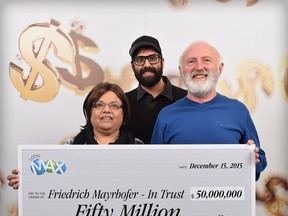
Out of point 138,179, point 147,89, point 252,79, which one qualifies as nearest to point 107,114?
point 147,89

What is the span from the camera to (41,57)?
1646mm

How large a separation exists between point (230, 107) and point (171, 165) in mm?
431

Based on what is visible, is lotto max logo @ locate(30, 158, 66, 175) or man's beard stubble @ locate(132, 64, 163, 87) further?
man's beard stubble @ locate(132, 64, 163, 87)

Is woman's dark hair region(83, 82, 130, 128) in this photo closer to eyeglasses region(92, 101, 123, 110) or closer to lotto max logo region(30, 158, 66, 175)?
eyeglasses region(92, 101, 123, 110)

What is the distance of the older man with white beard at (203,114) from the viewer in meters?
1.64

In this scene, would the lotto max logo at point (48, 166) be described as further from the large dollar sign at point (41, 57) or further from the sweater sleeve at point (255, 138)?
the sweater sleeve at point (255, 138)

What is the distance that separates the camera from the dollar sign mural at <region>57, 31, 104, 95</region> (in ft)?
5.39

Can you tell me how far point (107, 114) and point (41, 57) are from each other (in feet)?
1.45

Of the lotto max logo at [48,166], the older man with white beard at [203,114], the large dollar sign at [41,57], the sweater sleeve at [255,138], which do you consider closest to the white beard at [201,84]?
the older man with white beard at [203,114]

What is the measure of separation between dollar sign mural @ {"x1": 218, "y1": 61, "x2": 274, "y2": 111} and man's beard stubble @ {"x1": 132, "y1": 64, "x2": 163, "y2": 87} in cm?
41

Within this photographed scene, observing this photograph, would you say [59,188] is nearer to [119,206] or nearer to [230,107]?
[119,206]

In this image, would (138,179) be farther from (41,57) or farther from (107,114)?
(41,57)

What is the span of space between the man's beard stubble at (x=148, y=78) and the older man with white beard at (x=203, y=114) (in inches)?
4.4

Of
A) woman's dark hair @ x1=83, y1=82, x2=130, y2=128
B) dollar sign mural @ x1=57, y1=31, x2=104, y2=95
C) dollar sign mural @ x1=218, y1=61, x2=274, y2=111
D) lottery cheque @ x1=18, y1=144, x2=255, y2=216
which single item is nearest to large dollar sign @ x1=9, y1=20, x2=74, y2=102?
dollar sign mural @ x1=57, y1=31, x2=104, y2=95
